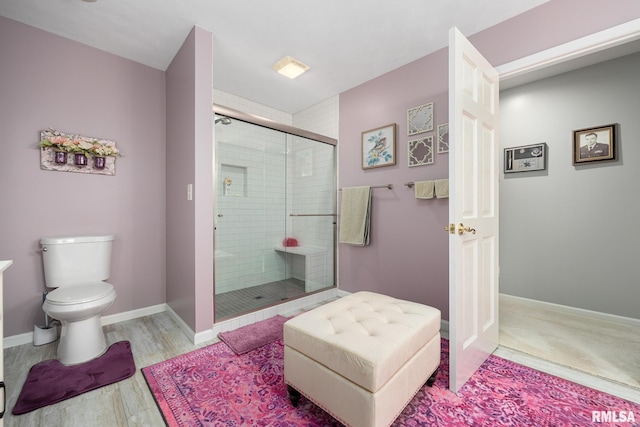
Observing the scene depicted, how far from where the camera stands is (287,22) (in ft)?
6.75

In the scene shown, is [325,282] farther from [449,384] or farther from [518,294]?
[518,294]

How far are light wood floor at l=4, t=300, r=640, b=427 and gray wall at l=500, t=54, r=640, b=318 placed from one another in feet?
4.23

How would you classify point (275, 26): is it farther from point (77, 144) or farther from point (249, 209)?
point (77, 144)

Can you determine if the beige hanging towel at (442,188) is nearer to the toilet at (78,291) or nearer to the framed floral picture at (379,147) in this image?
the framed floral picture at (379,147)

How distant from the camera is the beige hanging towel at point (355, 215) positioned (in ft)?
9.41

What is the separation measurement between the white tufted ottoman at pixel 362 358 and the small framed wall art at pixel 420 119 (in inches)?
64.6

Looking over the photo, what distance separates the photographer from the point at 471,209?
167cm

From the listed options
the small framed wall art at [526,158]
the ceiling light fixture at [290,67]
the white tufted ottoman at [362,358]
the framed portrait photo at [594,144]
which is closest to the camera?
the white tufted ottoman at [362,358]

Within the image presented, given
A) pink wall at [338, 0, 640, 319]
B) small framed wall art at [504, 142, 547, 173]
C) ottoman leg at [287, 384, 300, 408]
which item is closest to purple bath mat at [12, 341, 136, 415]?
ottoman leg at [287, 384, 300, 408]

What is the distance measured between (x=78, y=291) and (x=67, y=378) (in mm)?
542

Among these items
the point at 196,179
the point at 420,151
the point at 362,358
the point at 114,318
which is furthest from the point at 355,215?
the point at 114,318

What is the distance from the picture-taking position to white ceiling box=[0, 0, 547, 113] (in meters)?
1.88

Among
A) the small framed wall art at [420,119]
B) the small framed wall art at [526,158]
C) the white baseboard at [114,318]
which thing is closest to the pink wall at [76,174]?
the white baseboard at [114,318]

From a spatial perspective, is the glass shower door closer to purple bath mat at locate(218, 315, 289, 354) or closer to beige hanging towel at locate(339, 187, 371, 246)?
purple bath mat at locate(218, 315, 289, 354)
